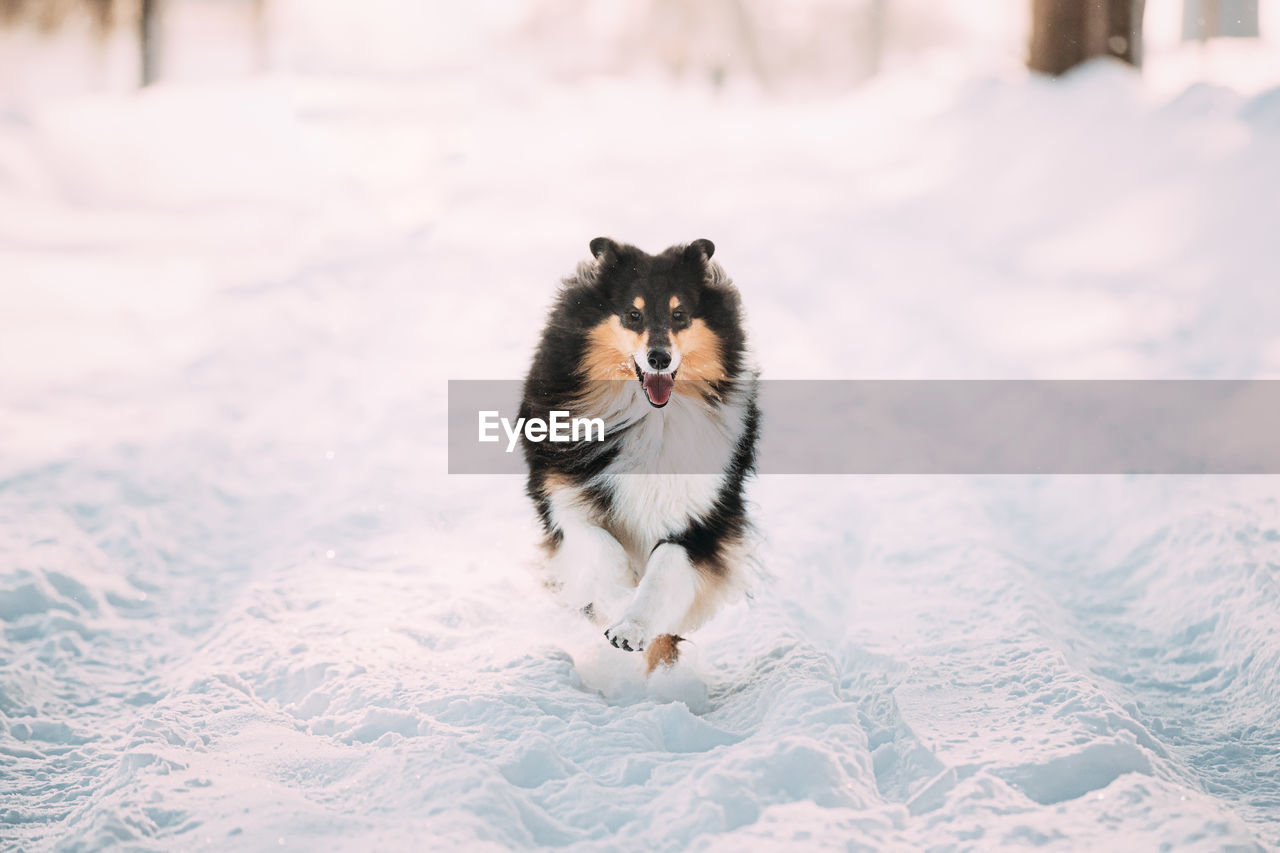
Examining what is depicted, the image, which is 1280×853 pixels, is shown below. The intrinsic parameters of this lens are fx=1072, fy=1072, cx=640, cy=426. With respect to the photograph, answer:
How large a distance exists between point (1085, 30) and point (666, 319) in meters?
7.52

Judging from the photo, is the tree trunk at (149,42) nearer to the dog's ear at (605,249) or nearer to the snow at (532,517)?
the snow at (532,517)

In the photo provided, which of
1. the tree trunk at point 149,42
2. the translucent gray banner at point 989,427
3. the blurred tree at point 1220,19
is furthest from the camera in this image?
the tree trunk at point 149,42

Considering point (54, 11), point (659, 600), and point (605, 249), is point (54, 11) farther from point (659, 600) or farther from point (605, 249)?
point (659, 600)

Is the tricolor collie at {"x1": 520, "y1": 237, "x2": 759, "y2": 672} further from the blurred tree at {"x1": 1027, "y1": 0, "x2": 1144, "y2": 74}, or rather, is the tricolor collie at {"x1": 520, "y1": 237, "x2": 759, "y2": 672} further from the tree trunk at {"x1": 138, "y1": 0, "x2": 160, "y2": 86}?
the tree trunk at {"x1": 138, "y1": 0, "x2": 160, "y2": 86}

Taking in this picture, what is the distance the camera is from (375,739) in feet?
10.8

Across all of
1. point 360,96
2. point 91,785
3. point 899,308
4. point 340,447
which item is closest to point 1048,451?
point 899,308

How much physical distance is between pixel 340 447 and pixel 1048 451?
431 cm

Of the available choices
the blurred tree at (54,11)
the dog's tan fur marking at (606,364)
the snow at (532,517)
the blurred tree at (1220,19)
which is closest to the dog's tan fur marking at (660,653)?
the snow at (532,517)

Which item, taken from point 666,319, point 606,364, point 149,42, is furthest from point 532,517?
point 149,42

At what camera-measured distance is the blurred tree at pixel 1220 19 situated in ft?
37.0

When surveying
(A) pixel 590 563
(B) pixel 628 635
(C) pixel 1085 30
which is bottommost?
(B) pixel 628 635

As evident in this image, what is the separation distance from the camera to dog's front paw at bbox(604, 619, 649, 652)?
3328 millimetres

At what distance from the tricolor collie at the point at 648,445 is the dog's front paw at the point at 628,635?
110 millimetres

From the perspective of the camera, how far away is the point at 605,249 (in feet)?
12.1
